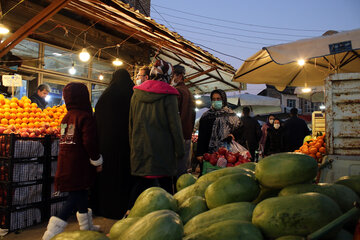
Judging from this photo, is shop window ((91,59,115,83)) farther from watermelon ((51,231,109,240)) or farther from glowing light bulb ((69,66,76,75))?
watermelon ((51,231,109,240))

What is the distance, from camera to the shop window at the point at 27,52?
7207 mm

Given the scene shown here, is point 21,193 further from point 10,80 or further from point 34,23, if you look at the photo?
point 34,23

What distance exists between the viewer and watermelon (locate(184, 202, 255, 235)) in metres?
1.00

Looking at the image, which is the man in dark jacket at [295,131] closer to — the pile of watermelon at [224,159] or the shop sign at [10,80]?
the pile of watermelon at [224,159]

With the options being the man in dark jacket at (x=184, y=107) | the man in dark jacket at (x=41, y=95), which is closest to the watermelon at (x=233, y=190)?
the man in dark jacket at (x=184, y=107)

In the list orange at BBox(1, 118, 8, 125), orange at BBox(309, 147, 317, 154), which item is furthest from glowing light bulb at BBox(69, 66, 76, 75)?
orange at BBox(309, 147, 317, 154)

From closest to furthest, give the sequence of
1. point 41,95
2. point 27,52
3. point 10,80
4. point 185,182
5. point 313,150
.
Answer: point 185,182
point 313,150
point 10,80
point 41,95
point 27,52

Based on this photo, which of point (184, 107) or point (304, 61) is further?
point (304, 61)

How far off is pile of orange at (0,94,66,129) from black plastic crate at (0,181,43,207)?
1036mm

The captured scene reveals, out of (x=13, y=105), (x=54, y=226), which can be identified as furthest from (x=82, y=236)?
(x=13, y=105)

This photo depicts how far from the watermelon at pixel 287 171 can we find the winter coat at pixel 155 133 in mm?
1745

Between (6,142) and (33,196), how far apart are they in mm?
853

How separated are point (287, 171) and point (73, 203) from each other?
2534mm

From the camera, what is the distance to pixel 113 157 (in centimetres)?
316
